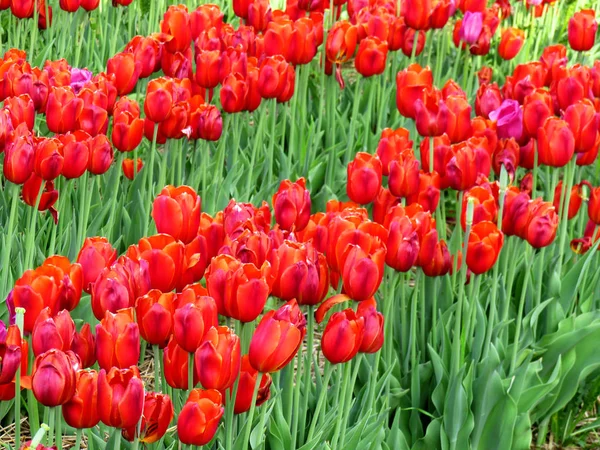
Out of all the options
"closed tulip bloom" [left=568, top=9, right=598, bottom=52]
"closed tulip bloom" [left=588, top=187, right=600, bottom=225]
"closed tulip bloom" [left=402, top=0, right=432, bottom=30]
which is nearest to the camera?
"closed tulip bloom" [left=588, top=187, right=600, bottom=225]

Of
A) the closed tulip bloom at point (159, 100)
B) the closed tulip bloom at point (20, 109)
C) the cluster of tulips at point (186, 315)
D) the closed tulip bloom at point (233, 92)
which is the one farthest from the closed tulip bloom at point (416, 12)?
the cluster of tulips at point (186, 315)

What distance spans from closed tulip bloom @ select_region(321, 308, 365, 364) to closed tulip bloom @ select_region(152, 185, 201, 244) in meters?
0.38

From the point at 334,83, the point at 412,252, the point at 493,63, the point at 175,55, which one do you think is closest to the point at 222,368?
the point at 412,252

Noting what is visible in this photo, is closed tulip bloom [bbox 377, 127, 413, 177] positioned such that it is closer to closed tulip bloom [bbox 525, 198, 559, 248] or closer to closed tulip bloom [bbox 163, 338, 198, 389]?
closed tulip bloom [bbox 525, 198, 559, 248]

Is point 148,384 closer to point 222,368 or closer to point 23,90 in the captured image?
point 23,90

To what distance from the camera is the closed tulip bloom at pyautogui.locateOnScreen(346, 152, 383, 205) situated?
2094mm

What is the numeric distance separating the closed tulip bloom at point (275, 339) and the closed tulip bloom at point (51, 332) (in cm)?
28

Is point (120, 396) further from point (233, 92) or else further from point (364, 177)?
point (233, 92)

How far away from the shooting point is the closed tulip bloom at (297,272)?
1569 millimetres

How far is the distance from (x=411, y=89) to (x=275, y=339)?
4.84 feet

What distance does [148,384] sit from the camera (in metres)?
2.45

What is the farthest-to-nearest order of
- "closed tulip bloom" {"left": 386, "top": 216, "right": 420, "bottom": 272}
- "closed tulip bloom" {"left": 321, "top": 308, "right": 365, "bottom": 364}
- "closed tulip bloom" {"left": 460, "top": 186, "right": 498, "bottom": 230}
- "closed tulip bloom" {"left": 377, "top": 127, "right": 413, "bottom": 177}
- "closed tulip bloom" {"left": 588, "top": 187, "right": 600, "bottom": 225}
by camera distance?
"closed tulip bloom" {"left": 588, "top": 187, "right": 600, "bottom": 225}, "closed tulip bloom" {"left": 377, "top": 127, "right": 413, "bottom": 177}, "closed tulip bloom" {"left": 460, "top": 186, "right": 498, "bottom": 230}, "closed tulip bloom" {"left": 386, "top": 216, "right": 420, "bottom": 272}, "closed tulip bloom" {"left": 321, "top": 308, "right": 365, "bottom": 364}

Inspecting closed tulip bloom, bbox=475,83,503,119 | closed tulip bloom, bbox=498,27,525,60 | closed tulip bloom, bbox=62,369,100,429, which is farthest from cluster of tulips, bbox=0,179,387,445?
closed tulip bloom, bbox=498,27,525,60

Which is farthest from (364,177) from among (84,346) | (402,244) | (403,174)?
(84,346)
